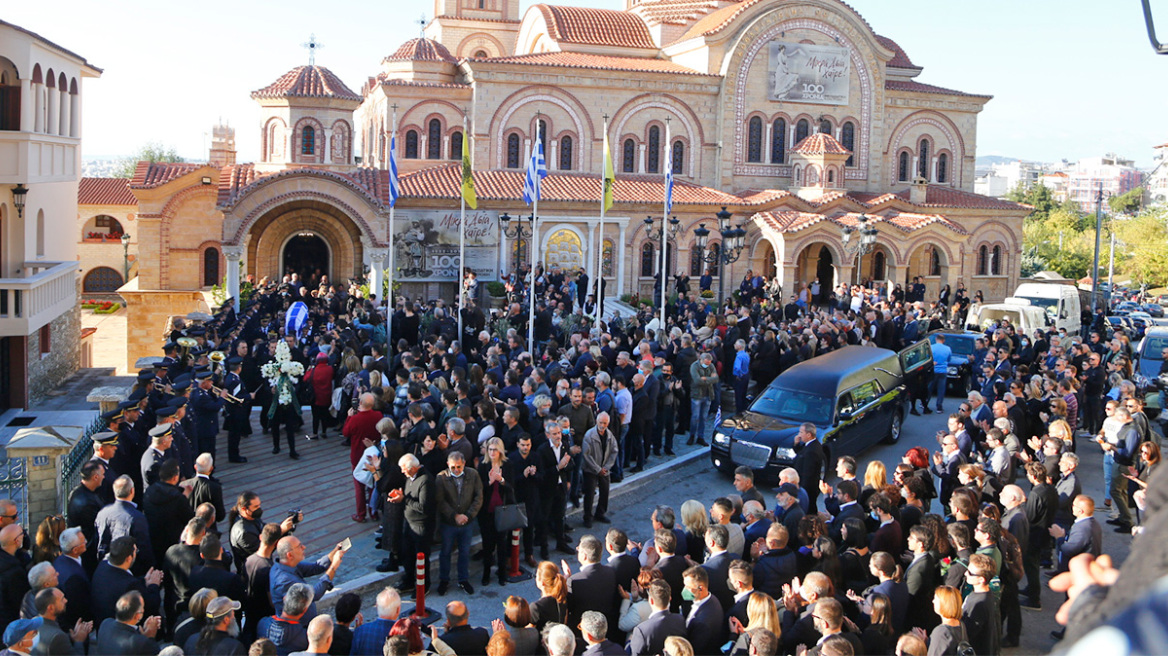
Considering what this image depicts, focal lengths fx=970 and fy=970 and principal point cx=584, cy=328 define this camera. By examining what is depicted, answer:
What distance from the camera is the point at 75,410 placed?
19.6 metres

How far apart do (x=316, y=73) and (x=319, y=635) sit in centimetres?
3152

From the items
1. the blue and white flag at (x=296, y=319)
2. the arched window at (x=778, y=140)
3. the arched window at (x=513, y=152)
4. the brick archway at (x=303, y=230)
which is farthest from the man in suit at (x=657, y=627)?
the arched window at (x=778, y=140)

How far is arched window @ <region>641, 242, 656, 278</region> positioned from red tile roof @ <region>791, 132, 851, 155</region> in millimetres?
7439

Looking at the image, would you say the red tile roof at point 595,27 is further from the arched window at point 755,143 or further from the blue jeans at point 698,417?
the blue jeans at point 698,417

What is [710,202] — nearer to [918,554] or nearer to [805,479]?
[805,479]

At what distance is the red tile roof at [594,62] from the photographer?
36.8 metres

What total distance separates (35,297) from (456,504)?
1409 centimetres

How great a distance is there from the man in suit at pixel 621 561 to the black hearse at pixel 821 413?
6.55 m

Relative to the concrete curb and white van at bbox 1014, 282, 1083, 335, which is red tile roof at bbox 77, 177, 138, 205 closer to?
white van at bbox 1014, 282, 1083, 335

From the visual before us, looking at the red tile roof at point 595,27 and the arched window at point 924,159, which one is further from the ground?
the red tile roof at point 595,27

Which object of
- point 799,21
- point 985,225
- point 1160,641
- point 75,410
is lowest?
point 75,410

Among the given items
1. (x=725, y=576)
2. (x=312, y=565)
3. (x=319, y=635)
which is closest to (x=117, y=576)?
(x=312, y=565)

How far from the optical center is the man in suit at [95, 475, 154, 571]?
8141mm

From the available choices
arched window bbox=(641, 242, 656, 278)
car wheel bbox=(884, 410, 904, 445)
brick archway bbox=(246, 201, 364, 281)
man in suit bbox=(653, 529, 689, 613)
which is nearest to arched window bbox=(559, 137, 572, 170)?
arched window bbox=(641, 242, 656, 278)
